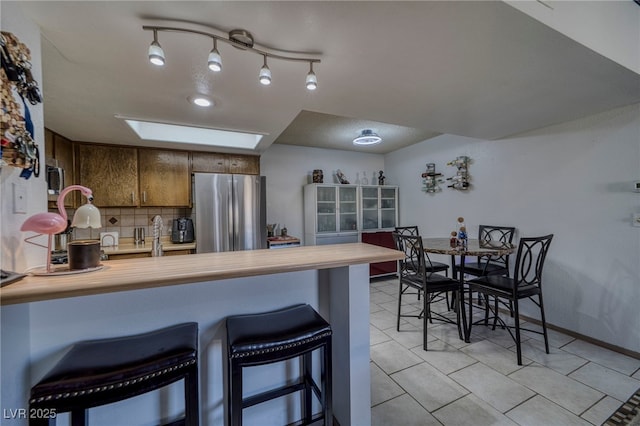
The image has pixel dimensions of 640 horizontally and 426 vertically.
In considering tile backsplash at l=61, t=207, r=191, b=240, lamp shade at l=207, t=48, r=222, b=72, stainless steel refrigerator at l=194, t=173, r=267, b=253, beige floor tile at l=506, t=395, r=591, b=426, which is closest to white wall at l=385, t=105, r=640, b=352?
beige floor tile at l=506, t=395, r=591, b=426

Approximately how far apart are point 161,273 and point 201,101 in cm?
154

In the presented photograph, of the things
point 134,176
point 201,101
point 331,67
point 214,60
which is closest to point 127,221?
point 134,176

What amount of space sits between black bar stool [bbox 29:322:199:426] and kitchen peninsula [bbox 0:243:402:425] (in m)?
0.11

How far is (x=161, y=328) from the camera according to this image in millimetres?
1169

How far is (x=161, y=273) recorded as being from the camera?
96 centimetres

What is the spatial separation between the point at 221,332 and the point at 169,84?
1636 mm

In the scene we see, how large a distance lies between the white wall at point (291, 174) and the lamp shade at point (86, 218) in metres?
3.14

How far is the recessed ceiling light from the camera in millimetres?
1900

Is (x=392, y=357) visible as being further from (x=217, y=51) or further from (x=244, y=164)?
(x=244, y=164)

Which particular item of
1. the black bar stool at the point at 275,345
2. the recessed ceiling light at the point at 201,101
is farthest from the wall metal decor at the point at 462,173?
the recessed ceiling light at the point at 201,101

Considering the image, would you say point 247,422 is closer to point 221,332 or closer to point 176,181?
point 221,332

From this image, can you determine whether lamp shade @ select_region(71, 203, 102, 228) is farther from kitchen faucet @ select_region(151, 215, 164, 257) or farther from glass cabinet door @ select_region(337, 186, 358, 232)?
glass cabinet door @ select_region(337, 186, 358, 232)

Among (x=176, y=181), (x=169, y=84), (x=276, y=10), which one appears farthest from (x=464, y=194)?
(x=176, y=181)

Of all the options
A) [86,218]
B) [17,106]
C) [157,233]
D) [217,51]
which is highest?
[217,51]
